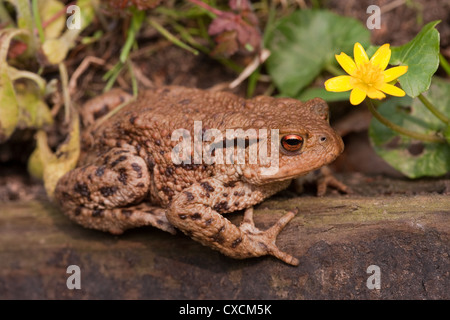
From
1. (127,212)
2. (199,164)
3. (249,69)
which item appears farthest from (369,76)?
(127,212)

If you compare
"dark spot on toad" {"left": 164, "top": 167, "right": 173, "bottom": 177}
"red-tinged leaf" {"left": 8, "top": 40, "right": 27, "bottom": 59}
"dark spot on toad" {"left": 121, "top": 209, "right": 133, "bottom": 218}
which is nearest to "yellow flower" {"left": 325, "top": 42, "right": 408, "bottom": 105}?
"dark spot on toad" {"left": 164, "top": 167, "right": 173, "bottom": 177}

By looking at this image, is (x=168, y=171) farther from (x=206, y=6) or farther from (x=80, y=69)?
(x=80, y=69)

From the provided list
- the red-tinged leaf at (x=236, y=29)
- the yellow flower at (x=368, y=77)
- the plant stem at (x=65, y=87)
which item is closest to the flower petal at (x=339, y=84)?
the yellow flower at (x=368, y=77)

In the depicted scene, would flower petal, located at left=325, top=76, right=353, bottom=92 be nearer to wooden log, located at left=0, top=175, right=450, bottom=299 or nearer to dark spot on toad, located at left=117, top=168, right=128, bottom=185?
wooden log, located at left=0, top=175, right=450, bottom=299

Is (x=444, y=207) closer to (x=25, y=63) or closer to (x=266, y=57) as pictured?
(x=266, y=57)

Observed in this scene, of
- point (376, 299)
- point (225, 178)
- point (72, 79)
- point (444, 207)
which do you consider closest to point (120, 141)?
point (225, 178)

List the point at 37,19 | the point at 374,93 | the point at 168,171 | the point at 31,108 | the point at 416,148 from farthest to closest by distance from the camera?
1. the point at 31,108
2. the point at 37,19
3. the point at 416,148
4. the point at 168,171
5. the point at 374,93
